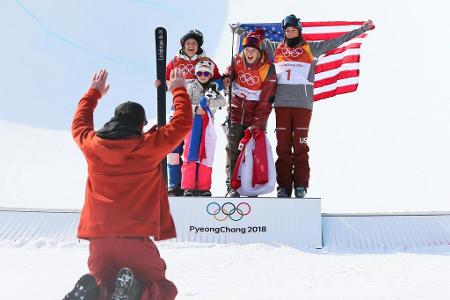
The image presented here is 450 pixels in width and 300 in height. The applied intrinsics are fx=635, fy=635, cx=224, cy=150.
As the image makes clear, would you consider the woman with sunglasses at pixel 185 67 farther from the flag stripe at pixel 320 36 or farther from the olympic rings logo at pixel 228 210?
the flag stripe at pixel 320 36

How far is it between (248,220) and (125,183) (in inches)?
101

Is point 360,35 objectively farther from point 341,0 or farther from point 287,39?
point 341,0

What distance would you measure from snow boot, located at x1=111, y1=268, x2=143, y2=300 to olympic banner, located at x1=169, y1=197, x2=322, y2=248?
259 cm

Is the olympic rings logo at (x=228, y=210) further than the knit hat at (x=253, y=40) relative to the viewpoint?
No

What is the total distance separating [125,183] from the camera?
2688mm

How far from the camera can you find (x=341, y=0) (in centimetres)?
1252

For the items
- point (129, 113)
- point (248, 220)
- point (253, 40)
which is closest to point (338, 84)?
point (253, 40)

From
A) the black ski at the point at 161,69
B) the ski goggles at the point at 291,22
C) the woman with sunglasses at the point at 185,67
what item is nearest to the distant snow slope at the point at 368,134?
the woman with sunglasses at the point at 185,67

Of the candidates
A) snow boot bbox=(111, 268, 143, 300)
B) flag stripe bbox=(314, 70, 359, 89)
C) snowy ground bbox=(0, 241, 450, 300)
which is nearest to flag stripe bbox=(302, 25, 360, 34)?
flag stripe bbox=(314, 70, 359, 89)

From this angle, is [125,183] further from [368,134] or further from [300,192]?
[368,134]

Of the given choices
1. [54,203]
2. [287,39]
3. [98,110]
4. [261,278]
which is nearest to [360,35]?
[287,39]

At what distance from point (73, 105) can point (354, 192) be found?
5877mm

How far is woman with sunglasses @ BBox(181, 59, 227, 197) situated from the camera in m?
5.48

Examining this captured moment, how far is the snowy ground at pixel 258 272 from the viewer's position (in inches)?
138
